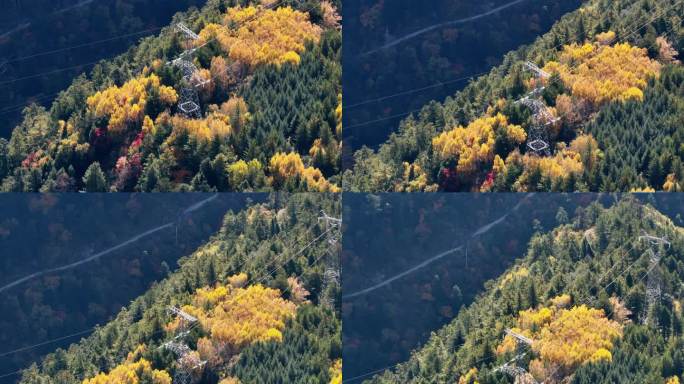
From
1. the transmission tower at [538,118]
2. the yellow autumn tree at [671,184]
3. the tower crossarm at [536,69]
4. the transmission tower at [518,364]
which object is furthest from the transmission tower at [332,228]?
the yellow autumn tree at [671,184]

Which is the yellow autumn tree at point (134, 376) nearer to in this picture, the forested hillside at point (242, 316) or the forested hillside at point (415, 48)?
the forested hillside at point (242, 316)

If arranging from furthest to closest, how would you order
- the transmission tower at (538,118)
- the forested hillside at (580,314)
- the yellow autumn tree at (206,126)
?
the yellow autumn tree at (206,126), the transmission tower at (538,118), the forested hillside at (580,314)

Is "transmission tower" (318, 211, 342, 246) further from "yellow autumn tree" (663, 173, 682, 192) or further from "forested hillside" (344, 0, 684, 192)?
"yellow autumn tree" (663, 173, 682, 192)

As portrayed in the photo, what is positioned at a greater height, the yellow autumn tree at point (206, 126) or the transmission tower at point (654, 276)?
the yellow autumn tree at point (206, 126)

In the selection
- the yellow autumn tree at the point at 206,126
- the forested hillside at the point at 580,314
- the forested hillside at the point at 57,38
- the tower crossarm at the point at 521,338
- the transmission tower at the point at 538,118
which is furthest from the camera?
the forested hillside at the point at 57,38

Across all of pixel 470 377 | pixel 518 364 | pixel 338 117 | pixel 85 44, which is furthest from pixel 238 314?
pixel 85 44

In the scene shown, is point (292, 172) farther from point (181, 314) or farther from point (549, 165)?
point (549, 165)

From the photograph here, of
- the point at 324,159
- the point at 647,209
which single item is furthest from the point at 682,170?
the point at 324,159
